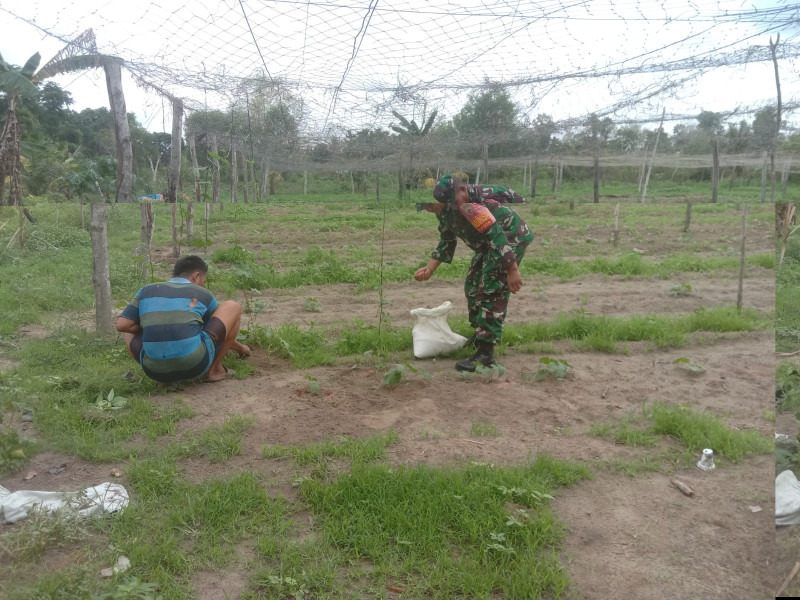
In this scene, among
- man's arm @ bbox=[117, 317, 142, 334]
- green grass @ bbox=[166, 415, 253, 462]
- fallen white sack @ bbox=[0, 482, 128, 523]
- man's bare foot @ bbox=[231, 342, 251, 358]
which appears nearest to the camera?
fallen white sack @ bbox=[0, 482, 128, 523]

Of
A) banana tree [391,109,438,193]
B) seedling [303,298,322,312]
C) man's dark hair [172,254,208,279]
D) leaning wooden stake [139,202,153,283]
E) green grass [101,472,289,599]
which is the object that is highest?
banana tree [391,109,438,193]

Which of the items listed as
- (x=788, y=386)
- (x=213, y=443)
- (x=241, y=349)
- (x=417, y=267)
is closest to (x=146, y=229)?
(x=241, y=349)

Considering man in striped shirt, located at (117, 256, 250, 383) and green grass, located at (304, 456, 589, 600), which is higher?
man in striped shirt, located at (117, 256, 250, 383)

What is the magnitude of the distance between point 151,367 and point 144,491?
114 cm

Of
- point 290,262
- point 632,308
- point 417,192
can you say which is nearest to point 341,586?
point 417,192

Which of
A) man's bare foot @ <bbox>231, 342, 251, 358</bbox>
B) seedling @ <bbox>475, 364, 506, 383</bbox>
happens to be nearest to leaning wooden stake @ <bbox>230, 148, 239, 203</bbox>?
man's bare foot @ <bbox>231, 342, 251, 358</bbox>

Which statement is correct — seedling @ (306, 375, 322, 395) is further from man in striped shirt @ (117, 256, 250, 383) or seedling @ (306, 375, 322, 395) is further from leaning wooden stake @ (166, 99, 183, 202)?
leaning wooden stake @ (166, 99, 183, 202)

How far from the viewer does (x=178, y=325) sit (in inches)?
134

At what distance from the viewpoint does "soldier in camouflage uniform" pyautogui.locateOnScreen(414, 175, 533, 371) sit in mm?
3932

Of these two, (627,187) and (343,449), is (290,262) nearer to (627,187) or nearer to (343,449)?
(343,449)

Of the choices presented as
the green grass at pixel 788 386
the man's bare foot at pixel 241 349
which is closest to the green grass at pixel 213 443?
the man's bare foot at pixel 241 349

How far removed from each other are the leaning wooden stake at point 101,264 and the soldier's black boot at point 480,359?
9.89ft

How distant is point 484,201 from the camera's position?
4.30 metres

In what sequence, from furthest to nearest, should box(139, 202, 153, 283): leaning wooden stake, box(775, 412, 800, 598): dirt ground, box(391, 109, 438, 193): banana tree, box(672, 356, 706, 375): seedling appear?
box(391, 109, 438, 193): banana tree
box(139, 202, 153, 283): leaning wooden stake
box(672, 356, 706, 375): seedling
box(775, 412, 800, 598): dirt ground
